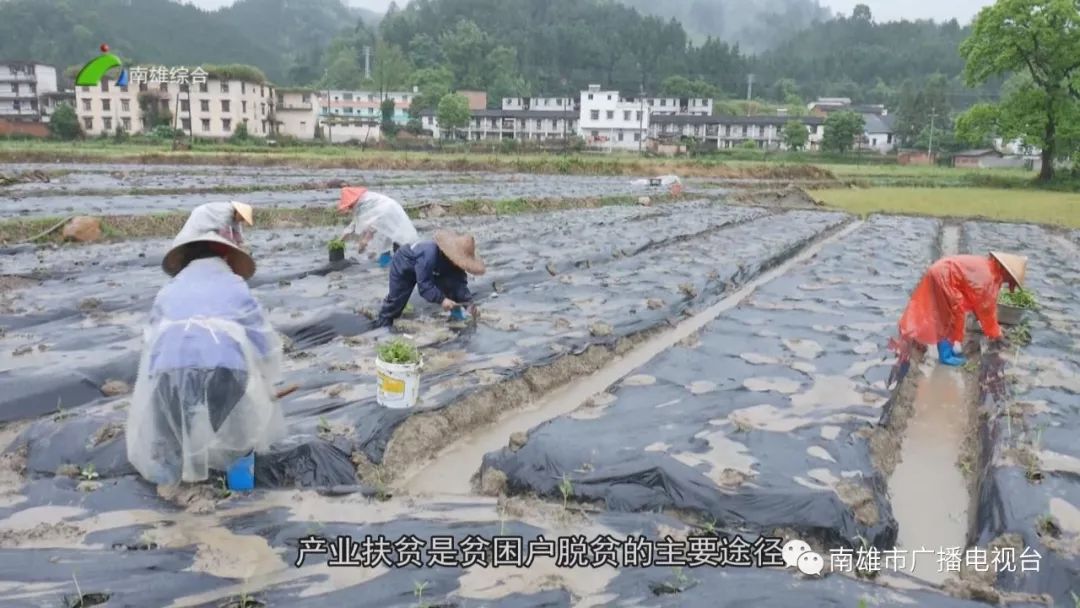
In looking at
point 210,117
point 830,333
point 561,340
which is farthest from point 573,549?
point 210,117

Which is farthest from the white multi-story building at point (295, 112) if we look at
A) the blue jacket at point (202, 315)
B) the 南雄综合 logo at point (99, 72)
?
the blue jacket at point (202, 315)

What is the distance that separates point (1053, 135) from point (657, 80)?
240ft

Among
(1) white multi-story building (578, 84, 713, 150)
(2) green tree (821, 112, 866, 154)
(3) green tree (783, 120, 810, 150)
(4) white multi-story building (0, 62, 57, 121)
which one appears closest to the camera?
(2) green tree (821, 112, 866, 154)

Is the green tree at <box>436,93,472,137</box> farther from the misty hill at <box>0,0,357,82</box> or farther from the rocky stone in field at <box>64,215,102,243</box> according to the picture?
the rocky stone in field at <box>64,215,102,243</box>

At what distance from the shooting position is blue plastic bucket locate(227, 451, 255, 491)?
12.9 ft

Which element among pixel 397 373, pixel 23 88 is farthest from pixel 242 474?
pixel 23 88

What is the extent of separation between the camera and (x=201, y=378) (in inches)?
137

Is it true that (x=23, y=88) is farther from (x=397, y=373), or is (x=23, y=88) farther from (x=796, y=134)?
(x=397, y=373)

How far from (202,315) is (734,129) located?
66.9 meters

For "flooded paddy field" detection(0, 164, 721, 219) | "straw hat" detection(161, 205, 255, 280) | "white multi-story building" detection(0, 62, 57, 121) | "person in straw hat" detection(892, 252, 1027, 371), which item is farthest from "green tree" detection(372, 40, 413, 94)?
"straw hat" detection(161, 205, 255, 280)

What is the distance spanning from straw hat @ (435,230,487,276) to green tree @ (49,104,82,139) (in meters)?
45.4

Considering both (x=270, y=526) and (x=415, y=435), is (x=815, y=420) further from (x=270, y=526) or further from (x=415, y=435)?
(x=270, y=526)

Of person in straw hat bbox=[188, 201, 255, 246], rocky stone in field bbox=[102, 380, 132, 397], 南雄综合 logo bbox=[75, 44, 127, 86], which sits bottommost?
rocky stone in field bbox=[102, 380, 132, 397]

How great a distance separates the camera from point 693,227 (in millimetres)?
16453
